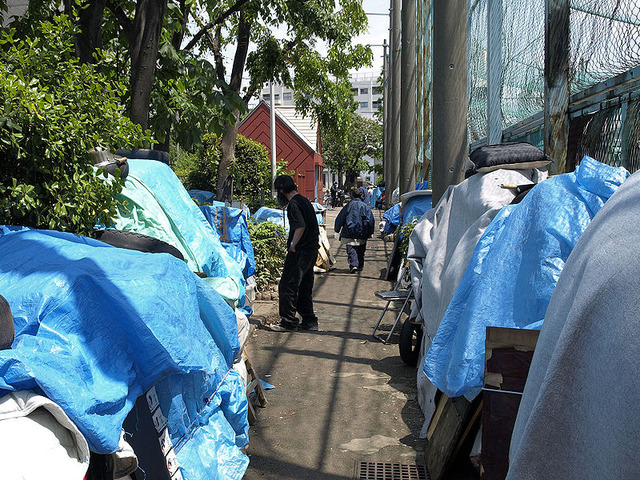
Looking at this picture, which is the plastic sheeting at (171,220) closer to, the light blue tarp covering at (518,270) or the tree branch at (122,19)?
the light blue tarp covering at (518,270)

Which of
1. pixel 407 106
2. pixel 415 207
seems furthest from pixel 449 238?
pixel 407 106

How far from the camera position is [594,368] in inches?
49.1

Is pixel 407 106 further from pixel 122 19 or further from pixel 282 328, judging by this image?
pixel 122 19

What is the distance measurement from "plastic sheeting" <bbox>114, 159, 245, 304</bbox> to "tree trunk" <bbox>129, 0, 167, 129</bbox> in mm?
1036

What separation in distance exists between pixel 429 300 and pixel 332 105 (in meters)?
12.5

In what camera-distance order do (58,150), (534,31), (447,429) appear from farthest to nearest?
1. (534,31)
2. (447,429)
3. (58,150)

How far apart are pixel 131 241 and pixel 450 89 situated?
4531 millimetres

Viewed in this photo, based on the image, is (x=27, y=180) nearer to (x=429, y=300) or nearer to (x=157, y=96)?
(x=429, y=300)

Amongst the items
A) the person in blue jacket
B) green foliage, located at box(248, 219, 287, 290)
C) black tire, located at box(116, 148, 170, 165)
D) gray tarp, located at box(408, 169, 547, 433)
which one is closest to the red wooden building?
the person in blue jacket

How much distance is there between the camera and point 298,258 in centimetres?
820

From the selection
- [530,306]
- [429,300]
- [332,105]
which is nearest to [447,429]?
[530,306]

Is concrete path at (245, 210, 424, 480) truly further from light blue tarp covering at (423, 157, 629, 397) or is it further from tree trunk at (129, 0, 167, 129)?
tree trunk at (129, 0, 167, 129)

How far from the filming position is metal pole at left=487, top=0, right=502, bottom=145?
7.66 metres

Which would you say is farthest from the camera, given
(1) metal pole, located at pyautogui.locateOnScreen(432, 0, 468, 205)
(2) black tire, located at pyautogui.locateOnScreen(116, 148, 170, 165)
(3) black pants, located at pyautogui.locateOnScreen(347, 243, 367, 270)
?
(3) black pants, located at pyautogui.locateOnScreen(347, 243, 367, 270)
